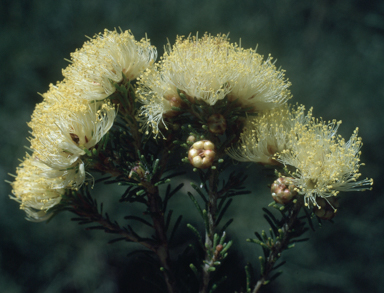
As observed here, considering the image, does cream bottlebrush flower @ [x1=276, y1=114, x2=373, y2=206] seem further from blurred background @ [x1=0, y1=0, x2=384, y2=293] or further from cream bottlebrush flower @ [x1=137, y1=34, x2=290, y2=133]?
blurred background @ [x1=0, y1=0, x2=384, y2=293]

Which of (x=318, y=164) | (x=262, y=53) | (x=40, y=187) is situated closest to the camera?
(x=318, y=164)

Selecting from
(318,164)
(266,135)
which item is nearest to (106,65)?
(266,135)

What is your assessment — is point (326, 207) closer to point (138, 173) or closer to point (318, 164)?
point (318, 164)

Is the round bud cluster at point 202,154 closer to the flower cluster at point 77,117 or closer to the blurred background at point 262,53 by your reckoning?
the flower cluster at point 77,117

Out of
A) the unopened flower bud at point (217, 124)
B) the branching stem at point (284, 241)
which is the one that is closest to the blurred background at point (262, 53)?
the branching stem at point (284, 241)

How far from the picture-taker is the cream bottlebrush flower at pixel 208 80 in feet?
2.06

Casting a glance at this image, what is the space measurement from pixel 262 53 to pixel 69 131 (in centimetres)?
55

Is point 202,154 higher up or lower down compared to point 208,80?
lower down

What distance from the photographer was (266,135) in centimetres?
65

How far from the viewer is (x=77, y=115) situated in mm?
646

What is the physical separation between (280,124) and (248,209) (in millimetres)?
331

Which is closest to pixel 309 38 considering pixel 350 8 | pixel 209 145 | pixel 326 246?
pixel 350 8

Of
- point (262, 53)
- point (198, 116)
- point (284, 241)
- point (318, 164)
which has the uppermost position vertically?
point (262, 53)

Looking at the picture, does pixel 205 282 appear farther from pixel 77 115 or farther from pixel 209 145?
pixel 77 115
